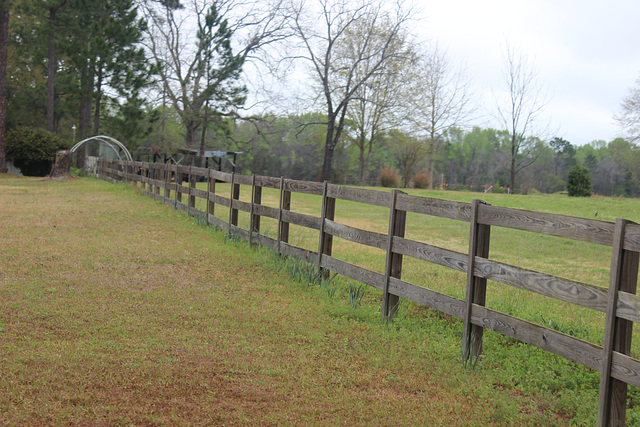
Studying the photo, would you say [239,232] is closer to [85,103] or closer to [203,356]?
[203,356]

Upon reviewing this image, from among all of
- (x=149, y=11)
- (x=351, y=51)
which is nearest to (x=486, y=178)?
(x=351, y=51)

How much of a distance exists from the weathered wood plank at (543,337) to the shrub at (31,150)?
30.0 meters

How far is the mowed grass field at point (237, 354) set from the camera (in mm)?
3176

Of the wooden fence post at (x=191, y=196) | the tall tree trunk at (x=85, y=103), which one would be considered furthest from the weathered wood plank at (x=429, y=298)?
the tall tree trunk at (x=85, y=103)

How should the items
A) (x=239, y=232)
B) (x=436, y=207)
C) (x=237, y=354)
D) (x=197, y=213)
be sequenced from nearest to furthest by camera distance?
(x=237, y=354), (x=436, y=207), (x=239, y=232), (x=197, y=213)

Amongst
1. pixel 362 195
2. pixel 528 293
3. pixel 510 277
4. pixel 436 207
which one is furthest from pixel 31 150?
pixel 510 277

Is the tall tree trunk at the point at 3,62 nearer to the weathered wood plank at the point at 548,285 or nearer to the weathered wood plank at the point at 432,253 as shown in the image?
the weathered wood plank at the point at 432,253

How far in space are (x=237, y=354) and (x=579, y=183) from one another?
1110 inches

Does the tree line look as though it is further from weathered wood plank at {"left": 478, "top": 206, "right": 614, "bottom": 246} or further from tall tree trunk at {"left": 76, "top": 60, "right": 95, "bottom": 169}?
weathered wood plank at {"left": 478, "top": 206, "right": 614, "bottom": 246}

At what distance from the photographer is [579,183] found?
92.5 feet

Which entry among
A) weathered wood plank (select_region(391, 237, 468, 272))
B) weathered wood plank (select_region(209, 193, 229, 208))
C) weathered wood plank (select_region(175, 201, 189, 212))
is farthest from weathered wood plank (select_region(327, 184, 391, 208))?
weathered wood plank (select_region(175, 201, 189, 212))

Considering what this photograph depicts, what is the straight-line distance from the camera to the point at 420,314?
5398mm

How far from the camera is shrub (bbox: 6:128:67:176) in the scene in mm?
28625

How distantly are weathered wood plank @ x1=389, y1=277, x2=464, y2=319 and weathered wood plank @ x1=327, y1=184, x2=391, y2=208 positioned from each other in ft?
2.65
